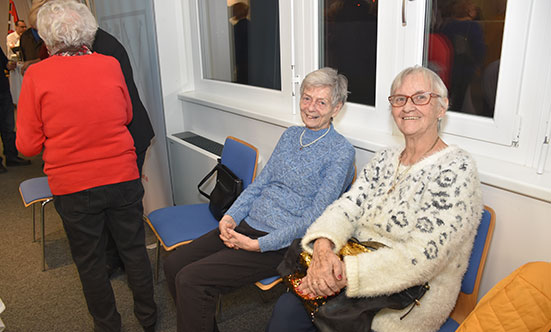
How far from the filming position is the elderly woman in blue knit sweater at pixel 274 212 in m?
1.75

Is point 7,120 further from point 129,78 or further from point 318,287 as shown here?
point 318,287

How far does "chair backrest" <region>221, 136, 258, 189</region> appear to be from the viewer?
2230 millimetres

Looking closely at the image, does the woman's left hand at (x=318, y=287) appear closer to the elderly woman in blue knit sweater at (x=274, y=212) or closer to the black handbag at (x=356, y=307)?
the black handbag at (x=356, y=307)

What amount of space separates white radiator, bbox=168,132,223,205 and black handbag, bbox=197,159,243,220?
381 millimetres

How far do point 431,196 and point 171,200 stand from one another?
240 centimetres

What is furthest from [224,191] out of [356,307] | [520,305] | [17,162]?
[17,162]

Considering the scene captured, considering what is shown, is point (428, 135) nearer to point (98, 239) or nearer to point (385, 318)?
point (385, 318)

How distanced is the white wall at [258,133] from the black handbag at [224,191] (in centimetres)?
40

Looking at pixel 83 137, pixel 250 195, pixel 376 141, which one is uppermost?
pixel 83 137

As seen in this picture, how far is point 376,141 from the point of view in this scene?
192cm

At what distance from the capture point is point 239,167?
2.31 m

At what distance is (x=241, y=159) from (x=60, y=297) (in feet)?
4.36

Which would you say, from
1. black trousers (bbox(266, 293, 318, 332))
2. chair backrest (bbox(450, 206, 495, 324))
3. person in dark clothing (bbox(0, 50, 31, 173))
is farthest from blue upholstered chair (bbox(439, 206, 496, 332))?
person in dark clothing (bbox(0, 50, 31, 173))

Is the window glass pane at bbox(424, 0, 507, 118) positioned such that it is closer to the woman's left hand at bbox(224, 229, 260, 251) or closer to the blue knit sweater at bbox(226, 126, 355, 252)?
the blue knit sweater at bbox(226, 126, 355, 252)
